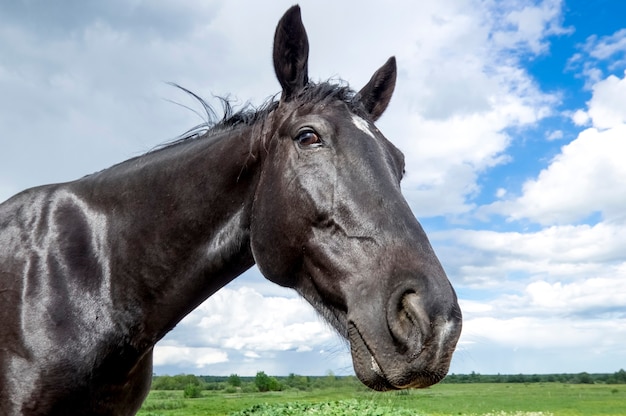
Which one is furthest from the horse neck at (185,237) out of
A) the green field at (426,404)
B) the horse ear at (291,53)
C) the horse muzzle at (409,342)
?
the green field at (426,404)

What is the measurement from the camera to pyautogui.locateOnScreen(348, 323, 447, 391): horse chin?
256 cm

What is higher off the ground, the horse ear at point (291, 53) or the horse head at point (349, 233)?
the horse ear at point (291, 53)

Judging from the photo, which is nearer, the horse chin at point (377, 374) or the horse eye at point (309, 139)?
the horse chin at point (377, 374)

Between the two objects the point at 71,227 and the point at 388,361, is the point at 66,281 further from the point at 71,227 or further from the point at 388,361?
the point at 388,361

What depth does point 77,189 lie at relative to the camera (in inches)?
166

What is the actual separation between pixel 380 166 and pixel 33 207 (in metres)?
2.77

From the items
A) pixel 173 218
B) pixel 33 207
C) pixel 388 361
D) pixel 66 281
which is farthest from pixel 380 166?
pixel 33 207

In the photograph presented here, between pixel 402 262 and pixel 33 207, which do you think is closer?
pixel 402 262

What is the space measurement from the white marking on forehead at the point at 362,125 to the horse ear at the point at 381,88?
32.5 inches

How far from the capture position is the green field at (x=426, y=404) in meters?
18.1

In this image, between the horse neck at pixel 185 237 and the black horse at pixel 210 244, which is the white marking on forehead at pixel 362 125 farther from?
the horse neck at pixel 185 237

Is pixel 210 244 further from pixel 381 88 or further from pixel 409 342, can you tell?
pixel 381 88

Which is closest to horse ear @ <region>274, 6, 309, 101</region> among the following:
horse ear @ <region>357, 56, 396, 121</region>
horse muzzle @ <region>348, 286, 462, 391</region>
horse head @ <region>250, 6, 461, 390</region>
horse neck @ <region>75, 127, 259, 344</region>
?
horse head @ <region>250, 6, 461, 390</region>

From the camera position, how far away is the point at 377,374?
2.72m
